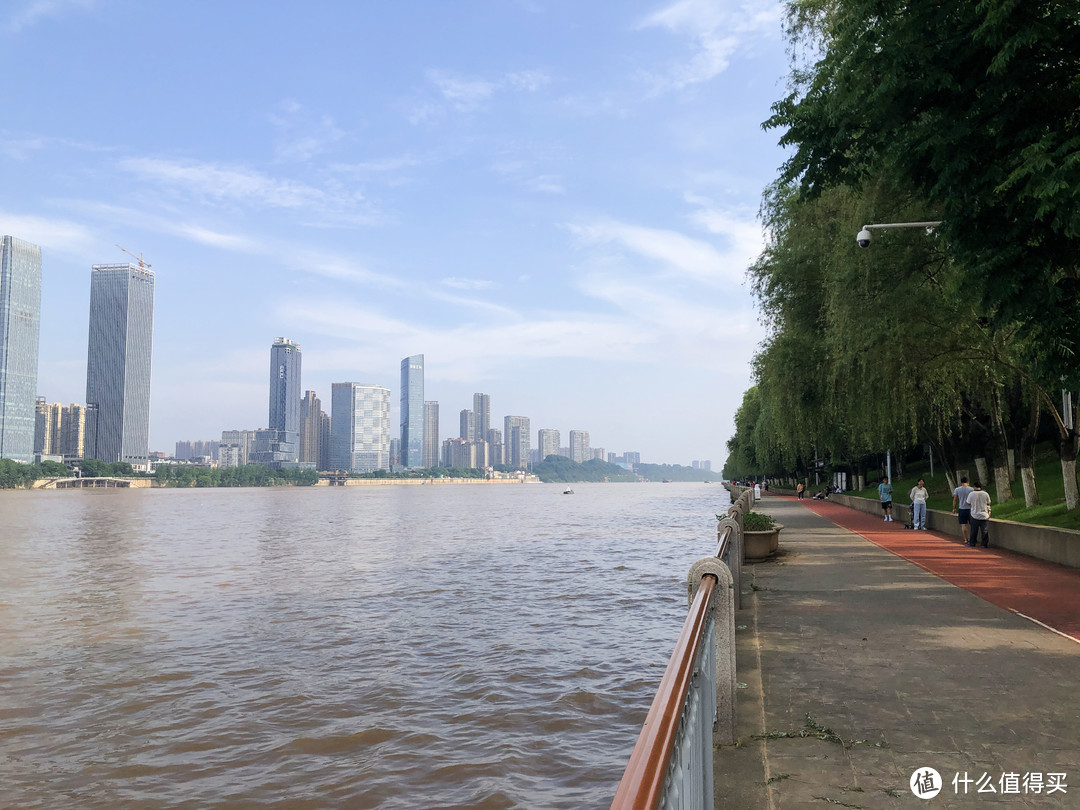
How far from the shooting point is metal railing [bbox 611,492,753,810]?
6.73ft

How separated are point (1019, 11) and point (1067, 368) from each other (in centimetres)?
468

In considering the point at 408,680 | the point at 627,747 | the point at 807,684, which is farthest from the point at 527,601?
the point at 807,684

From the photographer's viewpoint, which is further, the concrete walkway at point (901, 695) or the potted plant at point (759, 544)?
the potted plant at point (759, 544)

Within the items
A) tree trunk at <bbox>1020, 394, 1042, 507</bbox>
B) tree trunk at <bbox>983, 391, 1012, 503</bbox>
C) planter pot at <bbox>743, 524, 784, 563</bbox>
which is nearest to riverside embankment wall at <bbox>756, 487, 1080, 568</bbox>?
tree trunk at <bbox>1020, 394, 1042, 507</bbox>

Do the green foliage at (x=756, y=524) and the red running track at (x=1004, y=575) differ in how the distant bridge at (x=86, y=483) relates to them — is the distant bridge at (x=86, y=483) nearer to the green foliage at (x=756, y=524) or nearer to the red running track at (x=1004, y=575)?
the green foliage at (x=756, y=524)

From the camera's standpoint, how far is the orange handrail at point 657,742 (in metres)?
1.94

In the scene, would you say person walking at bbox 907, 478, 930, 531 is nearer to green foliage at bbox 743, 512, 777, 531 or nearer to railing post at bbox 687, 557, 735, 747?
green foliage at bbox 743, 512, 777, 531

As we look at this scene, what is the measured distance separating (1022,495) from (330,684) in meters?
27.9

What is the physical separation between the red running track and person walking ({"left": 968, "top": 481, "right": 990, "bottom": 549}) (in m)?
0.39

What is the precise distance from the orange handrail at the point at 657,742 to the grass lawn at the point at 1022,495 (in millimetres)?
16988

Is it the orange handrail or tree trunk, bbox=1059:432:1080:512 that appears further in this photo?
tree trunk, bbox=1059:432:1080:512

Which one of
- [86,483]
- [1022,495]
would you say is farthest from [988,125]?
[86,483]

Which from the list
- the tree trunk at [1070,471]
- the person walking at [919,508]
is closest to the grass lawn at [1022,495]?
the tree trunk at [1070,471]

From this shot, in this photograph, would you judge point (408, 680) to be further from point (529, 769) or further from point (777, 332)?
point (777, 332)
